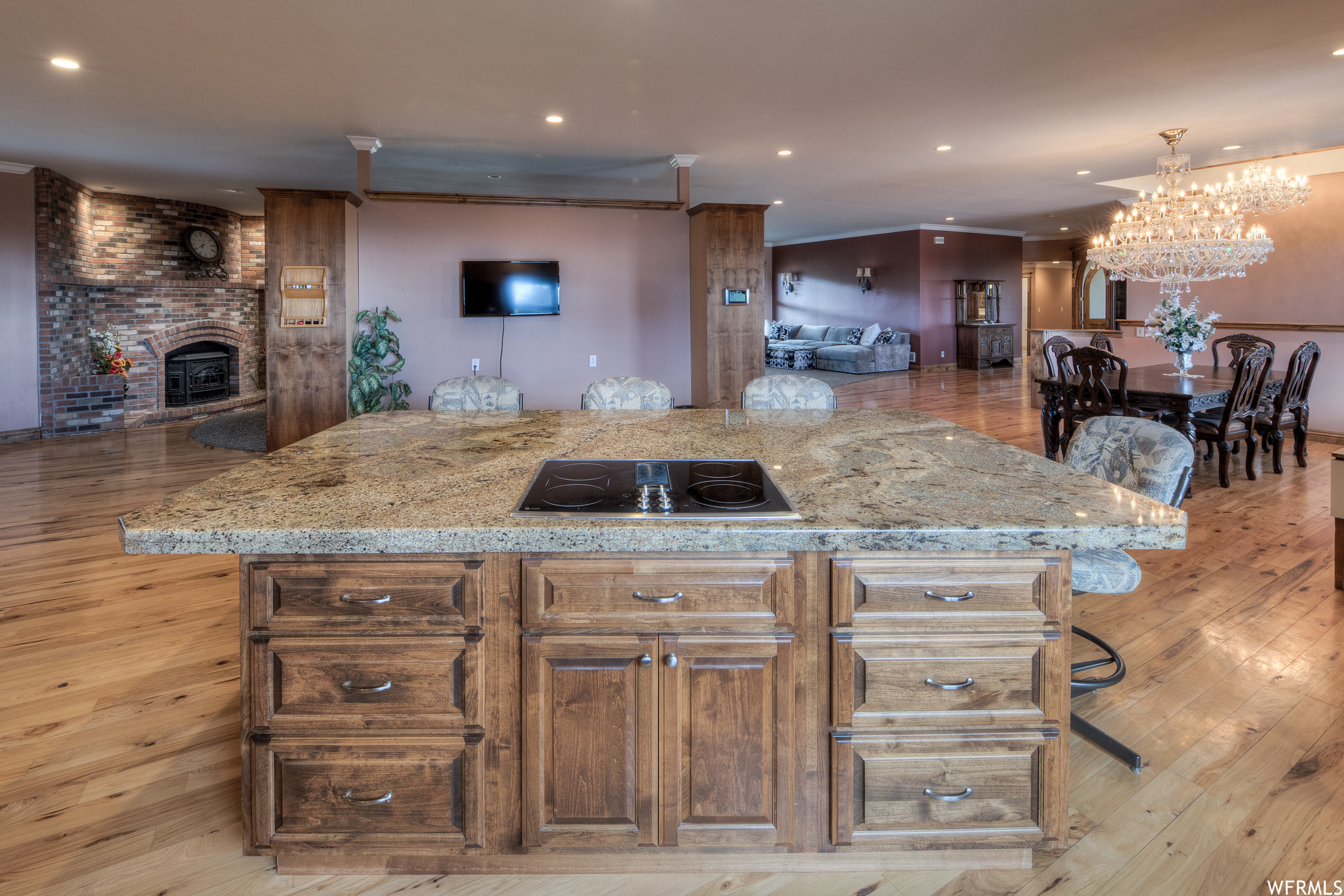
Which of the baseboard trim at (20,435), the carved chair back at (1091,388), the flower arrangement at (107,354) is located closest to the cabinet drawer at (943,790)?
the carved chair back at (1091,388)

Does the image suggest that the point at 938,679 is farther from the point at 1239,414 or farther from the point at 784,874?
the point at 1239,414

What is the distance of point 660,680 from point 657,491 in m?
0.39

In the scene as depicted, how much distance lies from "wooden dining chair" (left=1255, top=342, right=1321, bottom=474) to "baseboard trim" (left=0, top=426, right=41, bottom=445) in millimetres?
10572

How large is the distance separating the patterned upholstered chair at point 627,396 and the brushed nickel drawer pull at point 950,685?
1.88m

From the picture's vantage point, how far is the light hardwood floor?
1.57 meters

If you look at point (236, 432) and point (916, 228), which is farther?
point (916, 228)

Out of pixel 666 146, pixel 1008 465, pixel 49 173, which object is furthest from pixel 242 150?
pixel 1008 465

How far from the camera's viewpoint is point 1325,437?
22.0 feet

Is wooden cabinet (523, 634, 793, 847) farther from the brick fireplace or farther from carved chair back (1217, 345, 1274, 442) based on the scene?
the brick fireplace

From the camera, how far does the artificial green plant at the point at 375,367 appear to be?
20.4ft

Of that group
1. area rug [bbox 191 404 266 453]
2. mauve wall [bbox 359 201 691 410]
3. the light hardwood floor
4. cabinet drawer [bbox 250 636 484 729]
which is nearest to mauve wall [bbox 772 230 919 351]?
mauve wall [bbox 359 201 691 410]

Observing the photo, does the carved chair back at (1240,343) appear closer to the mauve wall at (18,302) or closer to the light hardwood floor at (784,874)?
the light hardwood floor at (784,874)

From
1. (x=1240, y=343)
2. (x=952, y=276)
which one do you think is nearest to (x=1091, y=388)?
(x=1240, y=343)

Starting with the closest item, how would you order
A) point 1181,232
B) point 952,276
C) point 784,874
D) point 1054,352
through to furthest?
point 784,874, point 1054,352, point 1181,232, point 952,276
